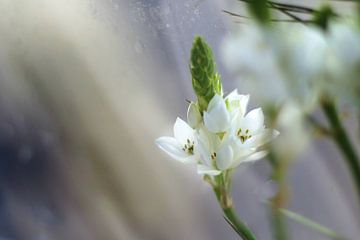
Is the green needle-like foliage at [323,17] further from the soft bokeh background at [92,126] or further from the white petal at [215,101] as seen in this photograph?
the soft bokeh background at [92,126]

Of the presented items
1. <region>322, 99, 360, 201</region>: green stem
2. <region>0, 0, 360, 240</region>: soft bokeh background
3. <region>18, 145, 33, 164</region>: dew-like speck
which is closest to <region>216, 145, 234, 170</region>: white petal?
<region>322, 99, 360, 201</region>: green stem

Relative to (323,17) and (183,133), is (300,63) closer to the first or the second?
(323,17)

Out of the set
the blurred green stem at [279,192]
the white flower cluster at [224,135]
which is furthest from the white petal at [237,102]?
the blurred green stem at [279,192]

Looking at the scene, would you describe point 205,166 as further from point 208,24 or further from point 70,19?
point 70,19

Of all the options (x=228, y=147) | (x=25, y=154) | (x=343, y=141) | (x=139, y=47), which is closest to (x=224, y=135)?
(x=228, y=147)

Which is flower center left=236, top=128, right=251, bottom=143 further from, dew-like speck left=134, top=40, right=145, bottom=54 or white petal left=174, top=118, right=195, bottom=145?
dew-like speck left=134, top=40, right=145, bottom=54

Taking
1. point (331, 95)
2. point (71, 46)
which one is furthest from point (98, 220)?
point (331, 95)
